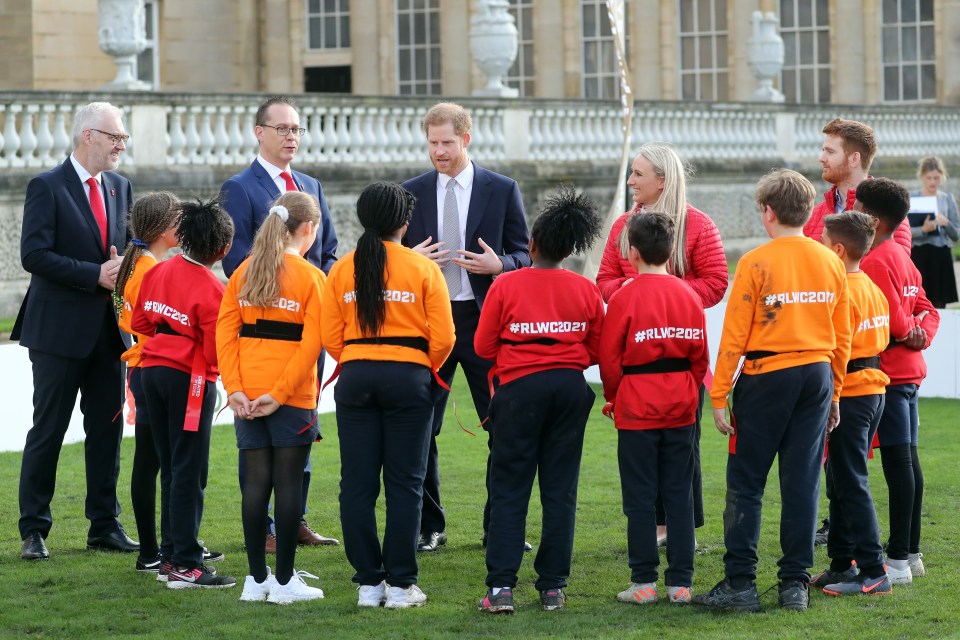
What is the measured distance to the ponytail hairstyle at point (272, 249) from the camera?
19.5ft

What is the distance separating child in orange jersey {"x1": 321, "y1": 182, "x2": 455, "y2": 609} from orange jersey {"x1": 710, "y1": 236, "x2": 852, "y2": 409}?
1.05 metres

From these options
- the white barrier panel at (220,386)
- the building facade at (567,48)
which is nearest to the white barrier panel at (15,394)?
the white barrier panel at (220,386)

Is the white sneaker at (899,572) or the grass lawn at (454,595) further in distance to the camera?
the white sneaker at (899,572)

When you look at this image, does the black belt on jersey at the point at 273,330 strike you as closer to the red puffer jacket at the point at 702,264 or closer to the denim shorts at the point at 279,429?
the denim shorts at the point at 279,429

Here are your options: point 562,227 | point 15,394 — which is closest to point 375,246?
point 562,227

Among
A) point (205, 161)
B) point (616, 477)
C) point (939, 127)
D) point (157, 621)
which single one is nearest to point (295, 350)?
point (157, 621)

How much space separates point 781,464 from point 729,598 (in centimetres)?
53

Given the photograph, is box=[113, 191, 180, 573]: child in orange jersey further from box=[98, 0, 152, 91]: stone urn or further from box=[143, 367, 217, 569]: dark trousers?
box=[98, 0, 152, 91]: stone urn

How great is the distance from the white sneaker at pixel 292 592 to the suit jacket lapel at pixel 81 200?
6.27 feet

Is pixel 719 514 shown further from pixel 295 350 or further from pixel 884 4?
pixel 884 4

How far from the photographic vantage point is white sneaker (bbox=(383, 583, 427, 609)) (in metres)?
6.02

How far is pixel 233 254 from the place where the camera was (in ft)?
23.0

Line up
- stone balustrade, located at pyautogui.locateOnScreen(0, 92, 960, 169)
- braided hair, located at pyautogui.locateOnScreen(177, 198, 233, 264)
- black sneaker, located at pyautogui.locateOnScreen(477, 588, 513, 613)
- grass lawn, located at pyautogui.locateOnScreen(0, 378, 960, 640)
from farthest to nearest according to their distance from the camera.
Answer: stone balustrade, located at pyautogui.locateOnScreen(0, 92, 960, 169) < braided hair, located at pyautogui.locateOnScreen(177, 198, 233, 264) < black sneaker, located at pyautogui.locateOnScreen(477, 588, 513, 613) < grass lawn, located at pyautogui.locateOnScreen(0, 378, 960, 640)

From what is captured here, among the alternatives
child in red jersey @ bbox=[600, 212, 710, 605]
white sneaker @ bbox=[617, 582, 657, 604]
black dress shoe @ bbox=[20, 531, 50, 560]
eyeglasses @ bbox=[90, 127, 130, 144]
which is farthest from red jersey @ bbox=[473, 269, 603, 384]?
black dress shoe @ bbox=[20, 531, 50, 560]
